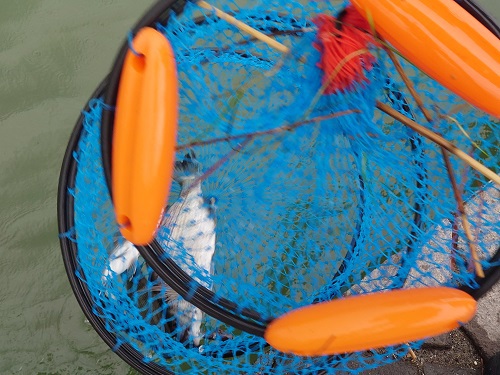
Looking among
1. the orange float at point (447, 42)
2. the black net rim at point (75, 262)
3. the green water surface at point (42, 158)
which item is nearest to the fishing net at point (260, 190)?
the black net rim at point (75, 262)

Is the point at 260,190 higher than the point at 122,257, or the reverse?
the point at 260,190

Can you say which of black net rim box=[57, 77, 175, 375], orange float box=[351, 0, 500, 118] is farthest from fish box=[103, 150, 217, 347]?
orange float box=[351, 0, 500, 118]

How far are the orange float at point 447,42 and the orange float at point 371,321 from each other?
0.38 metres

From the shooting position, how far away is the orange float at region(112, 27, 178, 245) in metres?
0.85

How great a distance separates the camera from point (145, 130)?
851 mm

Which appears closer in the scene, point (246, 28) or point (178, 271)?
point (246, 28)

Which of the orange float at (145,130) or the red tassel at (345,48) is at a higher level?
the red tassel at (345,48)

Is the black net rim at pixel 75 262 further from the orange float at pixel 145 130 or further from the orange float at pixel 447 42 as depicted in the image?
the orange float at pixel 447 42

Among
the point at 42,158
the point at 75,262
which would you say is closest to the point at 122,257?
the point at 75,262

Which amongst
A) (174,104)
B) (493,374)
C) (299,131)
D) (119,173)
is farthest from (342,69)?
(493,374)

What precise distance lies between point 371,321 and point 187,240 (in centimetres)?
74

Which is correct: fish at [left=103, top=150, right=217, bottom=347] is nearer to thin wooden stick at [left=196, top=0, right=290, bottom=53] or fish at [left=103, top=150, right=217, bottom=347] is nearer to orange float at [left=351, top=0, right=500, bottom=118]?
thin wooden stick at [left=196, top=0, right=290, bottom=53]

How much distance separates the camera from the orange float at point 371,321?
0.95 meters

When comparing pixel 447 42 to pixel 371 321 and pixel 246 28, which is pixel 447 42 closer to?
pixel 246 28
